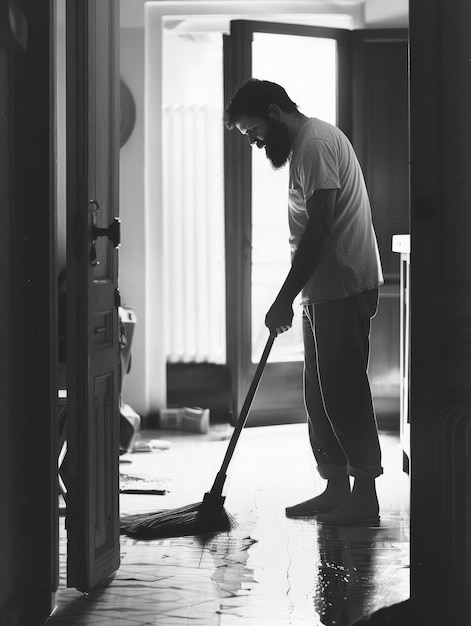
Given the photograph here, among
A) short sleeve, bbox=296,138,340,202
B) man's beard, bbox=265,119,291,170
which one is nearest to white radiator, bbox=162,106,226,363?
man's beard, bbox=265,119,291,170

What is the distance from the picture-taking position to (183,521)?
3066mm

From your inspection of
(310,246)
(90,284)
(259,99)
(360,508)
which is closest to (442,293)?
(90,284)

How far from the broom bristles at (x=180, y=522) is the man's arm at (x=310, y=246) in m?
0.72

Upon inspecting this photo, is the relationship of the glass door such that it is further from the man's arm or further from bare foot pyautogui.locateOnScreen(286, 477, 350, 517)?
the man's arm

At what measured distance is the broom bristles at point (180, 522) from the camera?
119 inches

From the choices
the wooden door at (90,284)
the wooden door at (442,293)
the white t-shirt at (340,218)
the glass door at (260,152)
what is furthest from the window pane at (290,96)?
the wooden door at (442,293)

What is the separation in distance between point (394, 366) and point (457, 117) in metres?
3.20

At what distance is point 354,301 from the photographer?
320cm

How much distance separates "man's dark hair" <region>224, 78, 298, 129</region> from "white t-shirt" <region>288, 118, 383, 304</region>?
134 mm

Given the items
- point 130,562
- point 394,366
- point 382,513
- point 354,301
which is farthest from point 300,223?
point 394,366

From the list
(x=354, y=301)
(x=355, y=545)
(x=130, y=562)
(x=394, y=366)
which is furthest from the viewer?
(x=394, y=366)

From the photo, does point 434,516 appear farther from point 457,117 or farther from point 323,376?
point 323,376

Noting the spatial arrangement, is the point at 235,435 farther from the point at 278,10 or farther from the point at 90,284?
the point at 278,10

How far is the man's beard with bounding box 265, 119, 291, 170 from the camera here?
10.9ft
